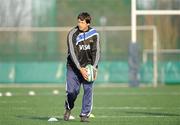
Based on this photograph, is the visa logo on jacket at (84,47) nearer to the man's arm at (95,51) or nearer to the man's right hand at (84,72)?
the man's arm at (95,51)

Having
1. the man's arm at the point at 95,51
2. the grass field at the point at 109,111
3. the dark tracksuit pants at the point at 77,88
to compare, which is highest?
the man's arm at the point at 95,51

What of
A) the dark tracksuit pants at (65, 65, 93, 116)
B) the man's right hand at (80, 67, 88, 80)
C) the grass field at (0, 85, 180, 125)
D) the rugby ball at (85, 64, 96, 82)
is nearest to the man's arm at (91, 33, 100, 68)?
the rugby ball at (85, 64, 96, 82)

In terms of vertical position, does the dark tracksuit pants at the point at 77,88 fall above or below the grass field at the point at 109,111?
above

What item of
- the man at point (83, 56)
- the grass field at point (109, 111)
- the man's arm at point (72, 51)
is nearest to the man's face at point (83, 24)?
the man at point (83, 56)

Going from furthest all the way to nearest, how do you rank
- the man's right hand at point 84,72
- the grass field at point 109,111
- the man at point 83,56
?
the grass field at point 109,111 → the man at point 83,56 → the man's right hand at point 84,72

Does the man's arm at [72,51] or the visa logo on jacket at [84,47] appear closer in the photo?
the man's arm at [72,51]

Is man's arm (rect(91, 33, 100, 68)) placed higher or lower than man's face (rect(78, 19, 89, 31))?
lower

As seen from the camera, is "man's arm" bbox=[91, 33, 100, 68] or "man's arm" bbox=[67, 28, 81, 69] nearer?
"man's arm" bbox=[67, 28, 81, 69]

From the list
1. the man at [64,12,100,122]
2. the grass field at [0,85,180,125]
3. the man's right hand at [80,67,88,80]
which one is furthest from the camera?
the grass field at [0,85,180,125]

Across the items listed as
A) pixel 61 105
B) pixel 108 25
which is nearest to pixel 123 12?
pixel 108 25

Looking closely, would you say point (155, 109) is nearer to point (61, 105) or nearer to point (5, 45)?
point (61, 105)

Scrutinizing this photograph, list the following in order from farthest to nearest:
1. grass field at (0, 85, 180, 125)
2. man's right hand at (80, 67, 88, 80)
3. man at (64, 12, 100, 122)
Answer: grass field at (0, 85, 180, 125), man at (64, 12, 100, 122), man's right hand at (80, 67, 88, 80)

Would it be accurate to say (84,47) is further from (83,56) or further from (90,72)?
(90,72)

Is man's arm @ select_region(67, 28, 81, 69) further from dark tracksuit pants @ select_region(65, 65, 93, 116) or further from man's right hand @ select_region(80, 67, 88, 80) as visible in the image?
dark tracksuit pants @ select_region(65, 65, 93, 116)
